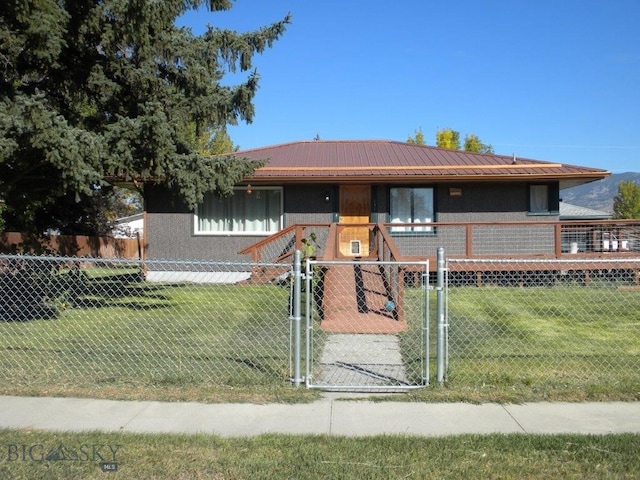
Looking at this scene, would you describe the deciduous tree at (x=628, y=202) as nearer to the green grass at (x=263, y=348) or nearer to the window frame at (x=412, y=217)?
the window frame at (x=412, y=217)

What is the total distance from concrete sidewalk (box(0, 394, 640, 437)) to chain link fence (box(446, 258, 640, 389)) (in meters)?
0.82

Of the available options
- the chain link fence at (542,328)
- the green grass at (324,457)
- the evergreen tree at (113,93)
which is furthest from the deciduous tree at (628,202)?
the green grass at (324,457)

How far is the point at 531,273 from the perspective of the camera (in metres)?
15.5

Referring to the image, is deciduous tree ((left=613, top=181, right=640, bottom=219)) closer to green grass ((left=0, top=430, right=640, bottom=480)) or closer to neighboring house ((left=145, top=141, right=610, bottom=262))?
neighboring house ((left=145, top=141, right=610, bottom=262))

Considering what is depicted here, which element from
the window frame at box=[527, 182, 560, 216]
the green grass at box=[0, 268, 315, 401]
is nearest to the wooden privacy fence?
the green grass at box=[0, 268, 315, 401]

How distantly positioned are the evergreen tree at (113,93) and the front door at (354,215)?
6.04m

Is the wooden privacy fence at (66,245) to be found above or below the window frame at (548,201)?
below

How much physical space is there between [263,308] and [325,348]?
3.59 m

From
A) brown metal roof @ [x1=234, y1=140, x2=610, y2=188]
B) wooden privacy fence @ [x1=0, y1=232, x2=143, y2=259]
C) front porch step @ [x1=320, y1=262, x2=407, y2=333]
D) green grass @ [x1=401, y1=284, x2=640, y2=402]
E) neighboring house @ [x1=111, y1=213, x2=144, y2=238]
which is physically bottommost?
green grass @ [x1=401, y1=284, x2=640, y2=402]

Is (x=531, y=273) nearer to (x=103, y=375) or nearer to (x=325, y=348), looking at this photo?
(x=325, y=348)

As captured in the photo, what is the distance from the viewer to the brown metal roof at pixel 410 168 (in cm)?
1639

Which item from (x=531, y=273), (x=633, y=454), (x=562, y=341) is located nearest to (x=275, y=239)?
(x=531, y=273)

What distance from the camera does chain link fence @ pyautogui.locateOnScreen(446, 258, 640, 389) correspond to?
6.93 metres

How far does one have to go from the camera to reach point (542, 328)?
32.3 feet
